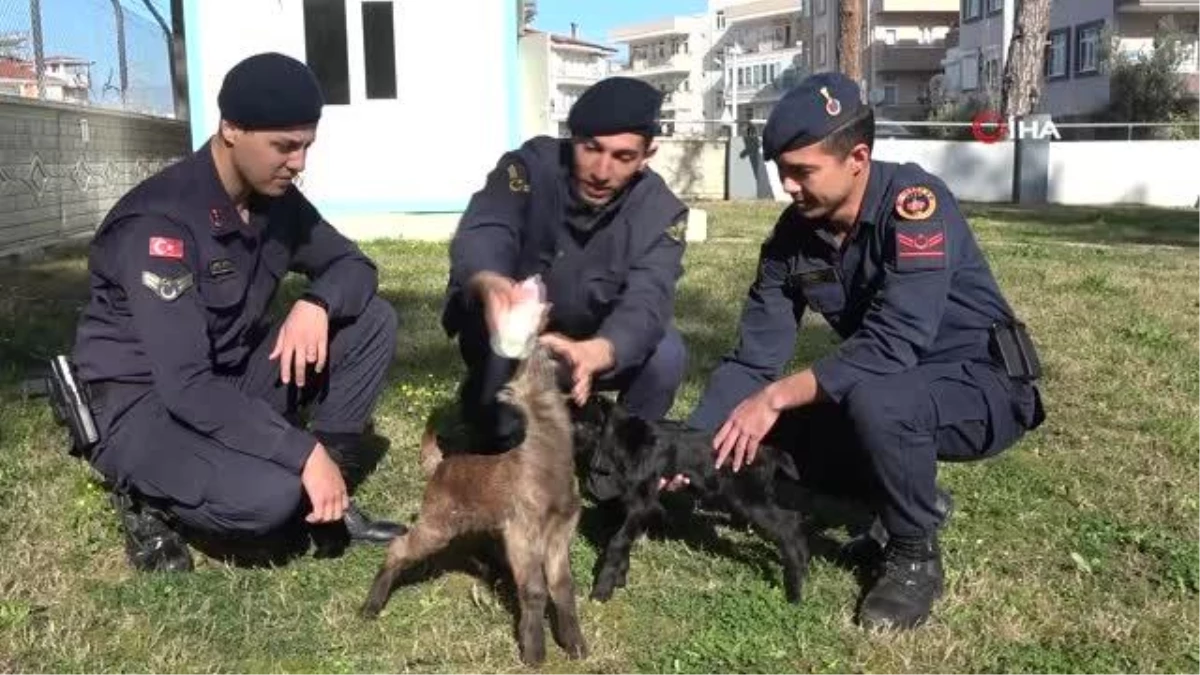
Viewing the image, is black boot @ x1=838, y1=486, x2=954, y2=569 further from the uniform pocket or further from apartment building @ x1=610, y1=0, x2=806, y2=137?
apartment building @ x1=610, y1=0, x2=806, y2=137

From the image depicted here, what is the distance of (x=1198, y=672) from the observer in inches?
125

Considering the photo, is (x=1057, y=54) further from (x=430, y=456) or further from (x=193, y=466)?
(x=193, y=466)

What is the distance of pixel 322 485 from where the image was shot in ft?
11.2

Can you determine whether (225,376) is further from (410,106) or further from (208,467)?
(410,106)

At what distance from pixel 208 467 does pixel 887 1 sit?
67.3 metres

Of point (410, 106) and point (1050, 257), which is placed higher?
point (410, 106)

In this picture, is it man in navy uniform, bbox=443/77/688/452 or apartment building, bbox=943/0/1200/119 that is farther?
apartment building, bbox=943/0/1200/119

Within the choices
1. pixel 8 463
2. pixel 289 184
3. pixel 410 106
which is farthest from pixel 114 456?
pixel 410 106

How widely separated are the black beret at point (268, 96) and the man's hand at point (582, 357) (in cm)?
96

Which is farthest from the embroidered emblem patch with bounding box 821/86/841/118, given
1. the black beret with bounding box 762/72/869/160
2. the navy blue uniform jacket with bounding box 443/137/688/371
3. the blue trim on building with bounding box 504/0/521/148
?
the blue trim on building with bounding box 504/0/521/148

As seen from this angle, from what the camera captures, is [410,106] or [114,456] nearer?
[114,456]

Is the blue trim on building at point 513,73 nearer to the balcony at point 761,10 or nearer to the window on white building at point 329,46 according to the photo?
the window on white building at point 329,46

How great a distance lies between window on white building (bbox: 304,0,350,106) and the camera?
44.7 ft

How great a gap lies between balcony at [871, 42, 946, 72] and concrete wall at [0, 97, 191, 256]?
57.6m
